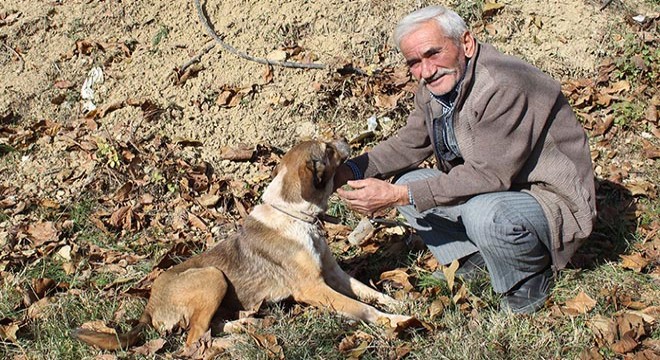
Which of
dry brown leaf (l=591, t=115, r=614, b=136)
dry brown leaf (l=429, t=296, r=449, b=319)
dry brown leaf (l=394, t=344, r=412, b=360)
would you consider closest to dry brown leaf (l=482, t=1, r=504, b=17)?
dry brown leaf (l=591, t=115, r=614, b=136)

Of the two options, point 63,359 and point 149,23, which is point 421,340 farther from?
point 149,23

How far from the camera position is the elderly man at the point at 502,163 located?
4168 mm

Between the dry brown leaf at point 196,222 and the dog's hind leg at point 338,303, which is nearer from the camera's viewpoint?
the dog's hind leg at point 338,303

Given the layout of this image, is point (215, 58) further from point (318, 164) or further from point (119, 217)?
point (318, 164)

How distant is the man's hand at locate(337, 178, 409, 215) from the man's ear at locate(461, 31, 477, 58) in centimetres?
89

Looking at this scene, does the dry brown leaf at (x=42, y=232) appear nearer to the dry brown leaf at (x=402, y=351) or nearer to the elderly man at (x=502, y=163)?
the elderly man at (x=502, y=163)

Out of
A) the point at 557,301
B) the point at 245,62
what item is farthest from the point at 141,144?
the point at 557,301

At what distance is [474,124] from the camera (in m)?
4.25

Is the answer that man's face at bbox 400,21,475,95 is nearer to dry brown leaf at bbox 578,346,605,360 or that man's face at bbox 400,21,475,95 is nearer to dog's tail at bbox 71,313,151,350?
dry brown leaf at bbox 578,346,605,360

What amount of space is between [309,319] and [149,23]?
166 inches

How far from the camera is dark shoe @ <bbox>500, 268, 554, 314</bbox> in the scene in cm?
452

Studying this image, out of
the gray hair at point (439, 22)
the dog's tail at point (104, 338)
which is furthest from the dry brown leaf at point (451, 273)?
the dog's tail at point (104, 338)

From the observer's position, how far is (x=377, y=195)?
4.42 metres

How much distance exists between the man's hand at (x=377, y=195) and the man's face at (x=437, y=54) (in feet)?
2.16
